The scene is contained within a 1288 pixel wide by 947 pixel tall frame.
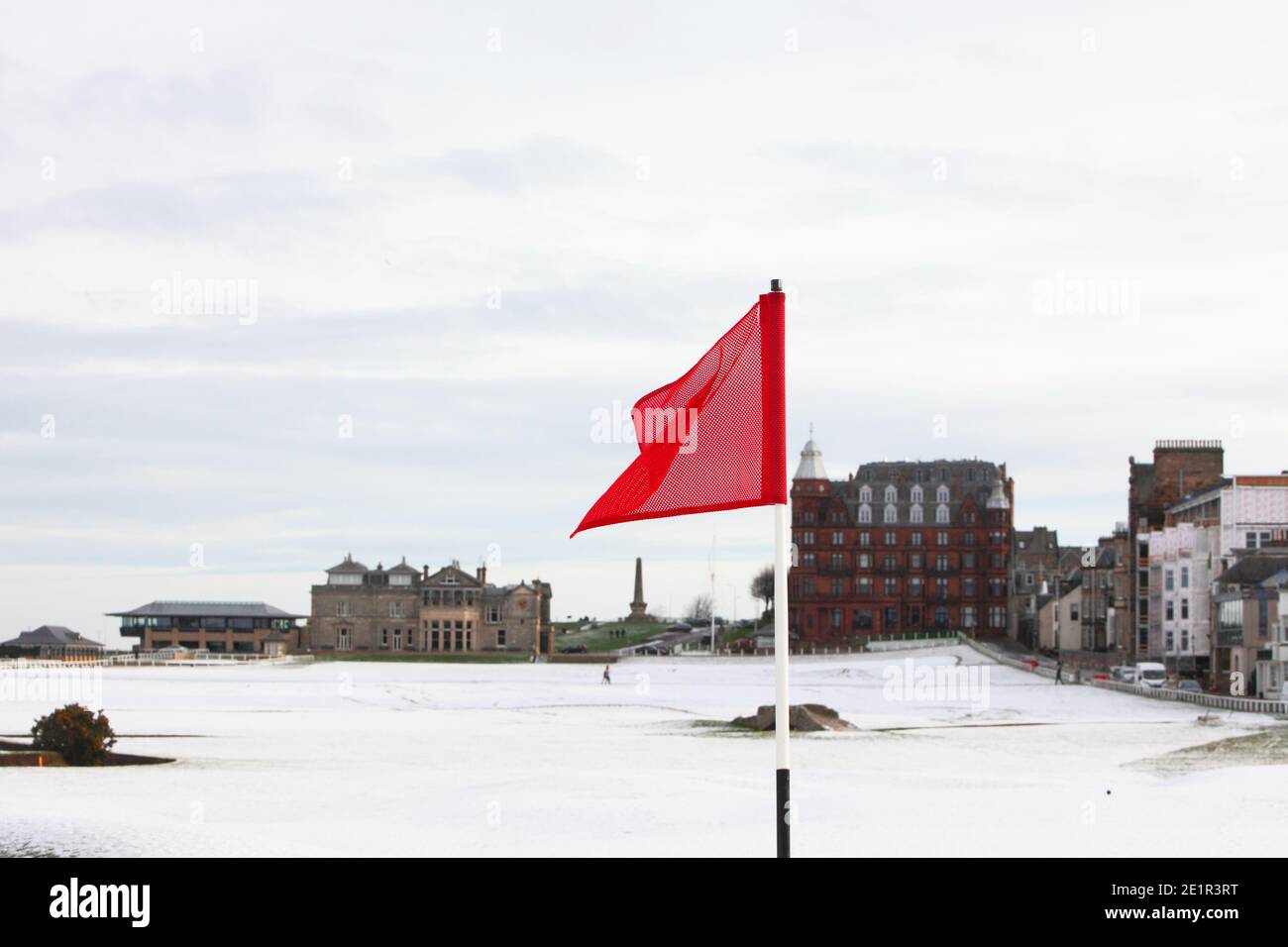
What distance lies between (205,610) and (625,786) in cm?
16098

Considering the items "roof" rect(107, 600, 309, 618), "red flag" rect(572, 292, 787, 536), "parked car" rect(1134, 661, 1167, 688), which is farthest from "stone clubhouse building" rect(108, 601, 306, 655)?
"red flag" rect(572, 292, 787, 536)

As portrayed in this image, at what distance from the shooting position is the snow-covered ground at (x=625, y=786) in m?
24.4

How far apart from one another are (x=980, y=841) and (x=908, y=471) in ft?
496

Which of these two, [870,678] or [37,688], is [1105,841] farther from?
[870,678]

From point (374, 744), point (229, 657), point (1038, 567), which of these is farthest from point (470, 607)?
point (374, 744)

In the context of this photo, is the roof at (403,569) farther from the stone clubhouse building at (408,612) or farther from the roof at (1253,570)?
the roof at (1253,570)

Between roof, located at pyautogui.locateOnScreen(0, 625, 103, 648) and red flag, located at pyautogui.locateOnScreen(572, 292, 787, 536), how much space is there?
177 metres

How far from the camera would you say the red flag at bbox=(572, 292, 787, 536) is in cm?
1408

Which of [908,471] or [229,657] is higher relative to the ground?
[908,471]

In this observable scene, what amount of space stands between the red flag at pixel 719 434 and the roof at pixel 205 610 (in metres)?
177

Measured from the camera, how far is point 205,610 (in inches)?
7293

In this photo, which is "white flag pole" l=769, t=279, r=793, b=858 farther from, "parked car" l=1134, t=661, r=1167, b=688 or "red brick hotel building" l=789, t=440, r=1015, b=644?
"red brick hotel building" l=789, t=440, r=1015, b=644
